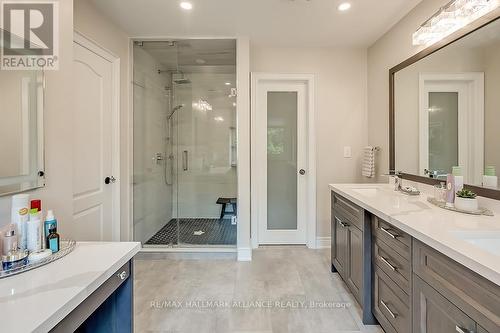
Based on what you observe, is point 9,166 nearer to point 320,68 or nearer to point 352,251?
point 352,251

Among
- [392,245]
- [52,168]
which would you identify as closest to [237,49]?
[52,168]

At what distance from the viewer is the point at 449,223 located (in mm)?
1253

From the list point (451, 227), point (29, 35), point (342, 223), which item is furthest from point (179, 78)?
point (451, 227)

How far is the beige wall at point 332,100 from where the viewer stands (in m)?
3.12

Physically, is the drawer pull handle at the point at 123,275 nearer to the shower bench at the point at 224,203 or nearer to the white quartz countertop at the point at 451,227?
the white quartz countertop at the point at 451,227

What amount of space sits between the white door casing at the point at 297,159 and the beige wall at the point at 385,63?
705mm

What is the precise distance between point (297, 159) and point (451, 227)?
6.97ft

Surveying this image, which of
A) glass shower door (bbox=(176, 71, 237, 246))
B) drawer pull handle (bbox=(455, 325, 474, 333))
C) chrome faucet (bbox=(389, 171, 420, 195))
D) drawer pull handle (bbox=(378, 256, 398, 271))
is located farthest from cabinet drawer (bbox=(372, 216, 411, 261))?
glass shower door (bbox=(176, 71, 237, 246))

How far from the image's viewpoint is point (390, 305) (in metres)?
1.50

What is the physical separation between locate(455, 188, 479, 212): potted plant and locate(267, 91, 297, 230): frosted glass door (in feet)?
6.13

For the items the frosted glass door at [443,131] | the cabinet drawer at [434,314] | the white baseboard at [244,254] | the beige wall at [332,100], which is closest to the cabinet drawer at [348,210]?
the cabinet drawer at [434,314]

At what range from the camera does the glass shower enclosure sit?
10.1 feet

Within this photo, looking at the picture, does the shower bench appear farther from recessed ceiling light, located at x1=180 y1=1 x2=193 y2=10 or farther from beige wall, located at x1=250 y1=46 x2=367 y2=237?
recessed ceiling light, located at x1=180 y1=1 x2=193 y2=10

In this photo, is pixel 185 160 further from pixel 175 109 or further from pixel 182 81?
pixel 182 81
